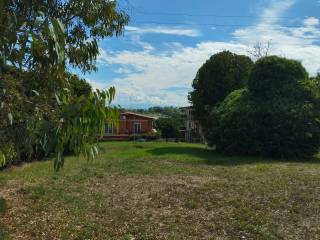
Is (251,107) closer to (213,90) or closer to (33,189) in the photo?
(213,90)

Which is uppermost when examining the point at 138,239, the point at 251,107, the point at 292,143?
the point at 251,107

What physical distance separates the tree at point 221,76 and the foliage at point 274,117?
6912 mm

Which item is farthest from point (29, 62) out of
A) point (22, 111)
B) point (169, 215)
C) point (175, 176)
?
point (175, 176)

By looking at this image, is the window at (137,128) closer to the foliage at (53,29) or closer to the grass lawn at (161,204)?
the grass lawn at (161,204)

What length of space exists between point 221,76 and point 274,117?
8.75 m

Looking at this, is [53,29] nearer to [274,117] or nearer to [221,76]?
[274,117]

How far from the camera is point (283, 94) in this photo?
18766 mm

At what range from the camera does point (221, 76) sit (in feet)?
86.6

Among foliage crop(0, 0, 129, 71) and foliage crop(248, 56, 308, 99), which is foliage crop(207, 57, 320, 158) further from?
foliage crop(0, 0, 129, 71)

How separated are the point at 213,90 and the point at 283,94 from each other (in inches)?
323

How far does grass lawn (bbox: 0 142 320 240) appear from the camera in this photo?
6477mm

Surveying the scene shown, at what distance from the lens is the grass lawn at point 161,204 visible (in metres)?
6.48

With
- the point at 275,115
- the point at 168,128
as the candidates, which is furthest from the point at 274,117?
the point at 168,128

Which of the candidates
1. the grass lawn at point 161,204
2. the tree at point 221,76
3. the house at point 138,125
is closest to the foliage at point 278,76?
the grass lawn at point 161,204
